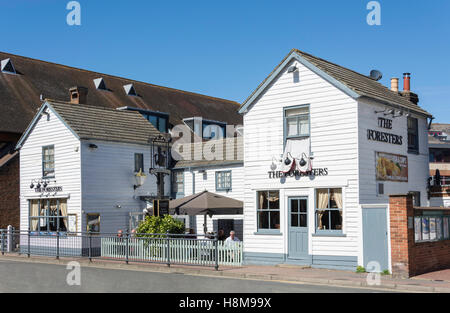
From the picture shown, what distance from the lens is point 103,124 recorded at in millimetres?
29812

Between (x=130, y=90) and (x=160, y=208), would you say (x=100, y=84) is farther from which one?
(x=160, y=208)

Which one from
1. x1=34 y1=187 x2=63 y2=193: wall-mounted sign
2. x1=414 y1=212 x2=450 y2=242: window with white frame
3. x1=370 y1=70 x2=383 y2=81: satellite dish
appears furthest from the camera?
x1=34 y1=187 x2=63 y2=193: wall-mounted sign

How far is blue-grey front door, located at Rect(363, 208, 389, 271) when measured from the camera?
56.5ft

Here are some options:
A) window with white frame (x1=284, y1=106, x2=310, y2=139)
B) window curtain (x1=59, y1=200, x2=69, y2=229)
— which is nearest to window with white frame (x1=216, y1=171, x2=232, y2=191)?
window curtain (x1=59, y1=200, x2=69, y2=229)

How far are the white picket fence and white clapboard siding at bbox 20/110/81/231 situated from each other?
18.8 feet

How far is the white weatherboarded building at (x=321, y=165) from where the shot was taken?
60.8ft

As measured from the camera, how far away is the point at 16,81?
38.8m

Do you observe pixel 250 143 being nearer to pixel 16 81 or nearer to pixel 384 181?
pixel 384 181

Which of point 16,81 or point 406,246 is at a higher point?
point 16,81

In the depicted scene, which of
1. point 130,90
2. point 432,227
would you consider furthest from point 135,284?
point 130,90

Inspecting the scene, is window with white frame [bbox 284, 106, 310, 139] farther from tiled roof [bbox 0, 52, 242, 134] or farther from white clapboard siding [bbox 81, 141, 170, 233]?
tiled roof [bbox 0, 52, 242, 134]
